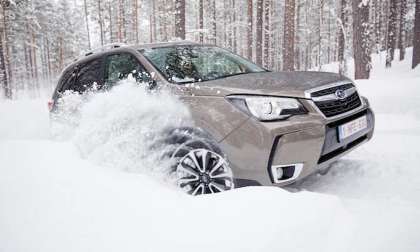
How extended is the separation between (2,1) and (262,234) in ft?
78.7

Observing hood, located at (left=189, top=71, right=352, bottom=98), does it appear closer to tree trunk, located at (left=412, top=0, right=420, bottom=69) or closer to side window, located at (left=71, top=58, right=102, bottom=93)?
side window, located at (left=71, top=58, right=102, bottom=93)

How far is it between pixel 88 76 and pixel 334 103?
3.56m

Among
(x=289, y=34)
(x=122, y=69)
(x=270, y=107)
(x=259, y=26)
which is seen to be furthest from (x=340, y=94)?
(x=259, y=26)

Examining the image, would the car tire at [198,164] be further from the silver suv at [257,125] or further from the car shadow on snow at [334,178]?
the car shadow on snow at [334,178]

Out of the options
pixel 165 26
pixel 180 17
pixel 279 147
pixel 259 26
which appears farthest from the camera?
pixel 165 26

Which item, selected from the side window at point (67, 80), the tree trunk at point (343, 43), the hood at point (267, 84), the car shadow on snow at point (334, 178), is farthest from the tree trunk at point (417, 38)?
the side window at point (67, 80)

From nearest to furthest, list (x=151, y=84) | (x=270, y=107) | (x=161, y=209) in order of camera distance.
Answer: (x=161, y=209), (x=270, y=107), (x=151, y=84)

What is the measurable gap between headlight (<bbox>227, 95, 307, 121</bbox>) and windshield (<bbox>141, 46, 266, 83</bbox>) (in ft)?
2.80

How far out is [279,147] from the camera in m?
2.75

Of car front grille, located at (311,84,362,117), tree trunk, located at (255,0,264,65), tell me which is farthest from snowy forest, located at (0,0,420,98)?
car front grille, located at (311,84,362,117)

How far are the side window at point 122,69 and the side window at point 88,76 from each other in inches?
9.5

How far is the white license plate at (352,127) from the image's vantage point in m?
3.08

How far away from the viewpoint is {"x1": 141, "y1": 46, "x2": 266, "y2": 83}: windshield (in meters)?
3.70

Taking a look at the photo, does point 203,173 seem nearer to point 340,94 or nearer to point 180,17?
point 340,94
